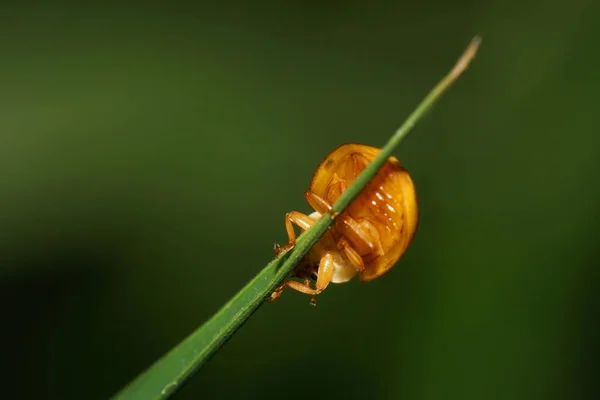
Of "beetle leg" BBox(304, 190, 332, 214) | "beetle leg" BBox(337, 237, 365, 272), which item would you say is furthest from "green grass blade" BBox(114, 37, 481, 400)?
"beetle leg" BBox(337, 237, 365, 272)

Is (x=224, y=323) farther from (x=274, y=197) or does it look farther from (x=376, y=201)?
(x=274, y=197)

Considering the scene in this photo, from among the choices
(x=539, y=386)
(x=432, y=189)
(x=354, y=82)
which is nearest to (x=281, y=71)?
(x=354, y=82)

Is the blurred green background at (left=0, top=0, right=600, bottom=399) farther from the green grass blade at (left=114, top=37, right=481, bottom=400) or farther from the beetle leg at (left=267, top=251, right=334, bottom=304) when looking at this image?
the green grass blade at (left=114, top=37, right=481, bottom=400)

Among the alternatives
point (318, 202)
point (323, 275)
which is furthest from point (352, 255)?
point (318, 202)

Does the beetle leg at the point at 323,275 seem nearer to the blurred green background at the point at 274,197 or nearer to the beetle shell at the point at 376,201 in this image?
the beetle shell at the point at 376,201

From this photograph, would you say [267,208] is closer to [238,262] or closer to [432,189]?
[238,262]
